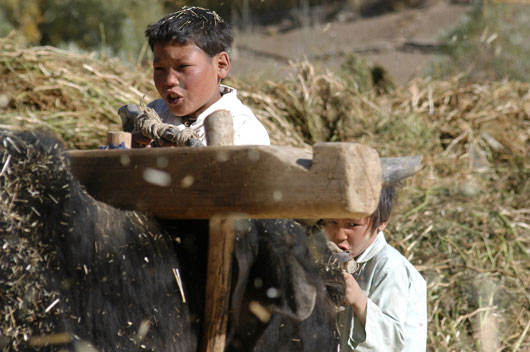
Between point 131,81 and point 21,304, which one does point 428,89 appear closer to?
point 131,81

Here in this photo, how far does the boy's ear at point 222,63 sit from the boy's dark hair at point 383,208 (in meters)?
0.81

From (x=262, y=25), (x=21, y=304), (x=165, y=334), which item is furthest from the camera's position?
(x=262, y=25)

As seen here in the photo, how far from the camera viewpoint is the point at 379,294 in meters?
2.98

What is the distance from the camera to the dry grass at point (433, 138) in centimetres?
440

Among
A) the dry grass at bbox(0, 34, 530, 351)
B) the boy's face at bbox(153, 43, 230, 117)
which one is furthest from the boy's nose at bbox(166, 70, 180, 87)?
the dry grass at bbox(0, 34, 530, 351)

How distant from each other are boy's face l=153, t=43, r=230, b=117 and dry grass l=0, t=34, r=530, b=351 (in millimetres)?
2147

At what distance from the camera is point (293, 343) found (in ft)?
7.72

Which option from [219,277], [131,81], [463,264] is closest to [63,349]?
[219,277]

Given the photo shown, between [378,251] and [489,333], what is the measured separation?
1.50 meters

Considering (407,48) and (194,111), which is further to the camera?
(407,48)

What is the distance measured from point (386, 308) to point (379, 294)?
65 mm

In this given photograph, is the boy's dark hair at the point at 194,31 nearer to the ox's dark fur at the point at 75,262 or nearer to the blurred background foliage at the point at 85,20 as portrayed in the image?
the ox's dark fur at the point at 75,262

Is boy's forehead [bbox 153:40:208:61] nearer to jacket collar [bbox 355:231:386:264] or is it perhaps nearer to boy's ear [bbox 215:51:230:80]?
boy's ear [bbox 215:51:230:80]

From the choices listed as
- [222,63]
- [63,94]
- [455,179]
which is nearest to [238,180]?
[222,63]
